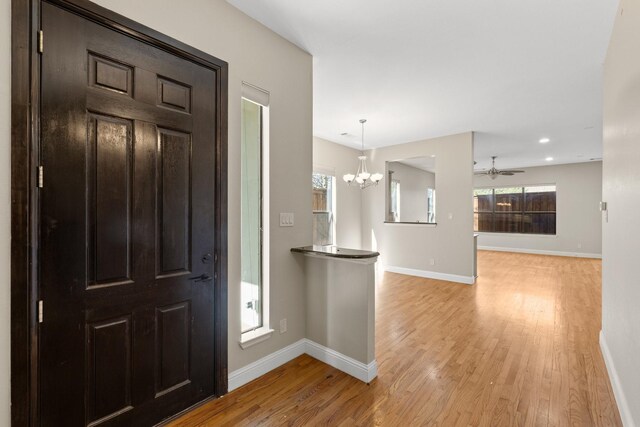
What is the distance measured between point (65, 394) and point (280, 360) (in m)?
1.42

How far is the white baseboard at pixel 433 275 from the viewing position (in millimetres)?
5312

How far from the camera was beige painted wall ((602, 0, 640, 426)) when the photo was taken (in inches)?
63.3

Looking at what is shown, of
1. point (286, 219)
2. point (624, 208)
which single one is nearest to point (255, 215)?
point (286, 219)

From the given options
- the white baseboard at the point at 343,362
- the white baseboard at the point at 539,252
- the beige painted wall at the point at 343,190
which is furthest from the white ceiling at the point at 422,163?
the white baseboard at the point at 343,362

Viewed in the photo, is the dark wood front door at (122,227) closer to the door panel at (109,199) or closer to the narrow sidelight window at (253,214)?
the door panel at (109,199)

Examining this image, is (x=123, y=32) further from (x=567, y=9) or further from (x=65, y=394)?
(x=567, y=9)

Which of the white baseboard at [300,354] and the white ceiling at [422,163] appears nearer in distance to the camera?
the white baseboard at [300,354]

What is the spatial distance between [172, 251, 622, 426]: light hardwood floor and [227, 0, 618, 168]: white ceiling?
111 inches

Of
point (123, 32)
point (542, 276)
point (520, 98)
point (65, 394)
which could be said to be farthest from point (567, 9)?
point (542, 276)

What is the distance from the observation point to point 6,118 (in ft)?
4.15

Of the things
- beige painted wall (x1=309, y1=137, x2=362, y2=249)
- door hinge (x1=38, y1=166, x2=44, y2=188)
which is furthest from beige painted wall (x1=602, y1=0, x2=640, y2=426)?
beige painted wall (x1=309, y1=137, x2=362, y2=249)

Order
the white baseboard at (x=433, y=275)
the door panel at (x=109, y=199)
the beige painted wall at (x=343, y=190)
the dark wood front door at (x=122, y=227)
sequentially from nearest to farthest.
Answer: the dark wood front door at (x=122, y=227) < the door panel at (x=109, y=199) < the white baseboard at (x=433, y=275) < the beige painted wall at (x=343, y=190)

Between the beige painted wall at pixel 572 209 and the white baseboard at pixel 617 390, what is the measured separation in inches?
286

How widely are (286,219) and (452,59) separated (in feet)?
7.38
